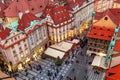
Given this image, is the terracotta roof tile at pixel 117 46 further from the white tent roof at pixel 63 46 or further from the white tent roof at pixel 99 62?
the white tent roof at pixel 63 46

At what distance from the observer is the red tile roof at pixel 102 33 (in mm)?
67438

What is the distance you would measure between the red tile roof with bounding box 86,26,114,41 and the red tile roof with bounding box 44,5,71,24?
43.1 feet

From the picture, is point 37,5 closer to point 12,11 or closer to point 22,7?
point 22,7

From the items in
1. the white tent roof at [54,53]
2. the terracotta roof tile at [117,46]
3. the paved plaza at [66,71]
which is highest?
the terracotta roof tile at [117,46]

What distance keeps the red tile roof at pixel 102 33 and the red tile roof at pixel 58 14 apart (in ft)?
43.1

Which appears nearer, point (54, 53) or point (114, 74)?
point (114, 74)

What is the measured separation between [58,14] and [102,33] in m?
19.3

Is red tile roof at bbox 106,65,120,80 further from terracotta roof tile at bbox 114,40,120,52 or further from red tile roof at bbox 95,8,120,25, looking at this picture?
red tile roof at bbox 95,8,120,25

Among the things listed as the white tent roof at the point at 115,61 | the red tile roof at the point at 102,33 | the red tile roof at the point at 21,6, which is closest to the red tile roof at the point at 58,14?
the red tile roof at the point at 21,6

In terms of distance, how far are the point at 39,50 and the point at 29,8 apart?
18.7 meters

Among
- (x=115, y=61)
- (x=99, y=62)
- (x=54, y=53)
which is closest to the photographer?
(x=115, y=61)

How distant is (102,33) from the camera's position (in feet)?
224

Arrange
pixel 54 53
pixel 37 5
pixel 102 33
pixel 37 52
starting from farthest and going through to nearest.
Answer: pixel 37 5, pixel 37 52, pixel 54 53, pixel 102 33

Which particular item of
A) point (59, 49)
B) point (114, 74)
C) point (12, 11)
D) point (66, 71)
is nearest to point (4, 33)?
point (12, 11)
